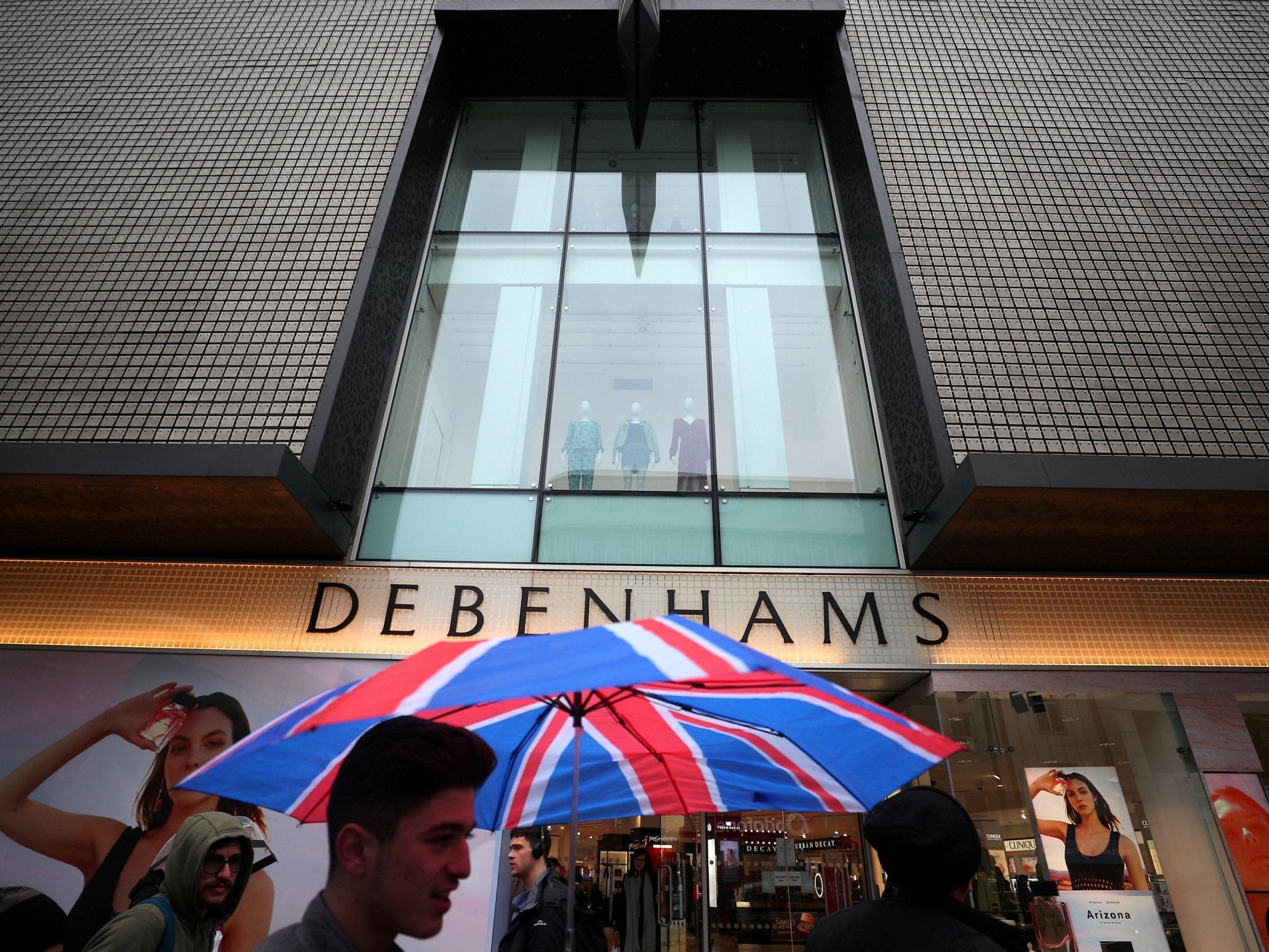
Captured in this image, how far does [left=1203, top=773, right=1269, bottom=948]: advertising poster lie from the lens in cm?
515

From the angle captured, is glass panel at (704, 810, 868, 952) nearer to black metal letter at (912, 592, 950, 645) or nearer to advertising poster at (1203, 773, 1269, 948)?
black metal letter at (912, 592, 950, 645)

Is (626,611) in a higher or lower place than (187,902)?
higher

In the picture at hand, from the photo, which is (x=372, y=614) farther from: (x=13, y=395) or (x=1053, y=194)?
(x=1053, y=194)

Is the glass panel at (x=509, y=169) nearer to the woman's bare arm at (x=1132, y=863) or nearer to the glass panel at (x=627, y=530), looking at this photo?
the glass panel at (x=627, y=530)

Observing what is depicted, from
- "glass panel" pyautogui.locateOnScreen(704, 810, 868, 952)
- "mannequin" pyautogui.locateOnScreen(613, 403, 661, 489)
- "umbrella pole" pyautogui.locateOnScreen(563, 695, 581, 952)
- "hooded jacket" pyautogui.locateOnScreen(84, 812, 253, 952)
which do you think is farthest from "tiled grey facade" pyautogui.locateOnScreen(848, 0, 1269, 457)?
"hooded jacket" pyautogui.locateOnScreen(84, 812, 253, 952)

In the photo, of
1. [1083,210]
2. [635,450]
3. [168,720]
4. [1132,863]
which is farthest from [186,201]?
[1132,863]

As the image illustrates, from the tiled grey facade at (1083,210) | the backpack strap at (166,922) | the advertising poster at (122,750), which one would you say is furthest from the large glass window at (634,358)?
the backpack strap at (166,922)

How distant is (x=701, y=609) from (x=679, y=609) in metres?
0.18

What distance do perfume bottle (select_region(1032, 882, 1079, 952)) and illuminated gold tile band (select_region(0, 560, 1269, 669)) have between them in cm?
154

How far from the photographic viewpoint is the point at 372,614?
6.04m

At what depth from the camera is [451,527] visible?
6.57 meters

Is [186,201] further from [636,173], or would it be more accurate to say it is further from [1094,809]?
[1094,809]

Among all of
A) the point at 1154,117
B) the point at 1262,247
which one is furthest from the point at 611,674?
the point at 1154,117

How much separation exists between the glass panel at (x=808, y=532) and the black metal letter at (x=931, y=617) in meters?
0.34
